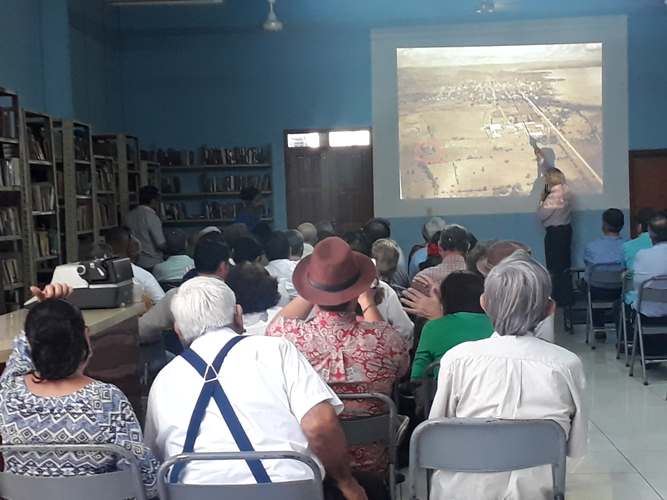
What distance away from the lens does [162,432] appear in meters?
2.51

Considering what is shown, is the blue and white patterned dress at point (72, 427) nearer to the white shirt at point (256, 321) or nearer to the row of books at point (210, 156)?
the white shirt at point (256, 321)

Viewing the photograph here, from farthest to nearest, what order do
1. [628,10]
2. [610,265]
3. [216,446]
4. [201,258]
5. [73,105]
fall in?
[628,10], [73,105], [610,265], [201,258], [216,446]

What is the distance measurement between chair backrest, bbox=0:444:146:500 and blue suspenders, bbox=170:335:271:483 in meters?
0.14

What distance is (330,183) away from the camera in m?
11.6

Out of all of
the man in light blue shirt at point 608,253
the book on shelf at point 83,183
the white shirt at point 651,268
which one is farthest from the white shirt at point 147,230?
the white shirt at point 651,268

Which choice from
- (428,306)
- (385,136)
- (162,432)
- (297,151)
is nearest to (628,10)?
(385,136)

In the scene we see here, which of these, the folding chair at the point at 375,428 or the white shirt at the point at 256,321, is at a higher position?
the white shirt at the point at 256,321

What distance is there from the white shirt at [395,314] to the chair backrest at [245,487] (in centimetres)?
202

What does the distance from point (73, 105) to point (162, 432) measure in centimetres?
795

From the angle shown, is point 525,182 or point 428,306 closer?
point 428,306

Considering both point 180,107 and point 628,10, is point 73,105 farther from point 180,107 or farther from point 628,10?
point 628,10

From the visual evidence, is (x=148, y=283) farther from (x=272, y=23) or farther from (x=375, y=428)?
(x=272, y=23)

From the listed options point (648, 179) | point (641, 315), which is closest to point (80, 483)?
point (641, 315)

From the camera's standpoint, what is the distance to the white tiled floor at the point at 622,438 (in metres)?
4.26
